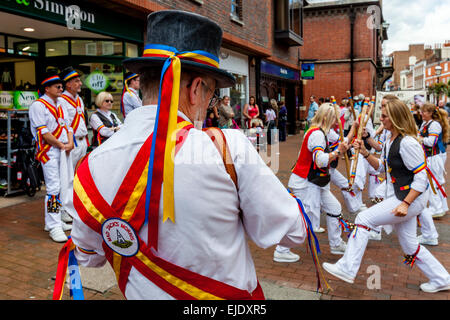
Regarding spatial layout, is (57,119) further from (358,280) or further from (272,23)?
(272,23)

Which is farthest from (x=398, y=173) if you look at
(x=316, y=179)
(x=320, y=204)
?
Answer: (x=320, y=204)

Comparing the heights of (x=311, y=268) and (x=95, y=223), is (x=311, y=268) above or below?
below

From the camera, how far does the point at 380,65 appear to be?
136ft

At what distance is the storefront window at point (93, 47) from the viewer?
970 centimetres

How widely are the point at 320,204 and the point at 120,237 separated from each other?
399 centimetres

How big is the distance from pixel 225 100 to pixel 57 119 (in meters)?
7.72

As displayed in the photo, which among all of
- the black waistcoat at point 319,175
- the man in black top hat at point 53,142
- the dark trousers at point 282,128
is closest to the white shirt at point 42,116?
the man in black top hat at point 53,142

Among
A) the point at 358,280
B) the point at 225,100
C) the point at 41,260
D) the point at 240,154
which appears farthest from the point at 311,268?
the point at 225,100

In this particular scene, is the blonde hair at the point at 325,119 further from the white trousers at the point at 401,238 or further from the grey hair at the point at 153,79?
the grey hair at the point at 153,79

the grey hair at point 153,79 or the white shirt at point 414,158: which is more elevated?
the grey hair at point 153,79

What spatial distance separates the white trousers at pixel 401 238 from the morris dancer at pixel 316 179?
0.86 metres

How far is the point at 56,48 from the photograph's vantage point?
9.80 meters

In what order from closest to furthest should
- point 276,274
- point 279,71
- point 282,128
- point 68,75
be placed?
point 276,274, point 68,75, point 282,128, point 279,71

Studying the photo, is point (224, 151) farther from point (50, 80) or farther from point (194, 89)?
point (50, 80)
